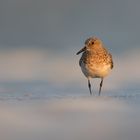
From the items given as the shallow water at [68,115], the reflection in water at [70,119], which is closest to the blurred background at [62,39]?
the shallow water at [68,115]

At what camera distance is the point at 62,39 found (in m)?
21.5

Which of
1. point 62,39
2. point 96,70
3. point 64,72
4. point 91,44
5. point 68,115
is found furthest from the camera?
point 62,39

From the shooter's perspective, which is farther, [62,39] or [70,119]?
[62,39]

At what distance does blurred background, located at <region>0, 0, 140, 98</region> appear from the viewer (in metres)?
15.4

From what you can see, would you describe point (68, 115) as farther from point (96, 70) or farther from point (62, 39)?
point (62, 39)

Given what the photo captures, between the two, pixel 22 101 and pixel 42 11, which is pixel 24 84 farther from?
pixel 42 11

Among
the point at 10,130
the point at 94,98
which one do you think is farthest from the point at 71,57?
the point at 10,130

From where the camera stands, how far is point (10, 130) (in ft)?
33.3

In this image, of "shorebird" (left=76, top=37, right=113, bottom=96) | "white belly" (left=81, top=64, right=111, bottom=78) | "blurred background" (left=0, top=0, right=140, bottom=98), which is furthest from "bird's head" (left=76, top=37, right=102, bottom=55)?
"blurred background" (left=0, top=0, right=140, bottom=98)

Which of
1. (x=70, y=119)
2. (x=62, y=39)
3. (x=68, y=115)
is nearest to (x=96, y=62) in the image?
(x=68, y=115)

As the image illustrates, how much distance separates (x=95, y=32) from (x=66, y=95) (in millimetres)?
9204

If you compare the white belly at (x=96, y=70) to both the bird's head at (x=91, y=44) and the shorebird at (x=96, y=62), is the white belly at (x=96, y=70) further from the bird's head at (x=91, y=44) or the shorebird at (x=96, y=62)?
the bird's head at (x=91, y=44)

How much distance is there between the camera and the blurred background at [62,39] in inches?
606

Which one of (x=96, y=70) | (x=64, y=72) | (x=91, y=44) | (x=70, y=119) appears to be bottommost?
(x=70, y=119)
